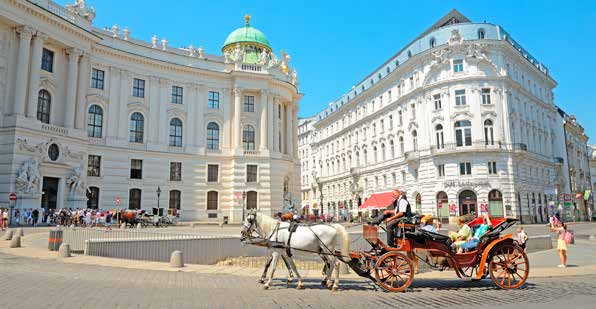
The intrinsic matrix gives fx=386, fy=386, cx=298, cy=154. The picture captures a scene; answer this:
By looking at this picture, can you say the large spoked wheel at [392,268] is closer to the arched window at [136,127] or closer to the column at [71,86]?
the column at [71,86]

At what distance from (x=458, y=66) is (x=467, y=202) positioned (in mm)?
17484

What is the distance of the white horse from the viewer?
1009 centimetres

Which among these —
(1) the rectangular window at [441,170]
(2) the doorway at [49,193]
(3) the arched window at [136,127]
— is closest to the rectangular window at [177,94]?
(3) the arched window at [136,127]

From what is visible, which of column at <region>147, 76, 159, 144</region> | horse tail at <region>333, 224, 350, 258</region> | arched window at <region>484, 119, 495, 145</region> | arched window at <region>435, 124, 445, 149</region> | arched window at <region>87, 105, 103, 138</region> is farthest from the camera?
arched window at <region>435, 124, 445, 149</region>

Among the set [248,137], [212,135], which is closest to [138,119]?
[212,135]

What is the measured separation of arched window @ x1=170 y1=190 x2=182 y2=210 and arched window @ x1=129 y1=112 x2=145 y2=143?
6910mm

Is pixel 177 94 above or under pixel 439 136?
above

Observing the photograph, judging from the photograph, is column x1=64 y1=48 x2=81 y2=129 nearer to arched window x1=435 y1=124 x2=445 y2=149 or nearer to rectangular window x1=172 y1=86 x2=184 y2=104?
rectangular window x1=172 y1=86 x2=184 y2=104

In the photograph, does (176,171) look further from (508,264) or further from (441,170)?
(508,264)

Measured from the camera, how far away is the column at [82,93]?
37.4 m

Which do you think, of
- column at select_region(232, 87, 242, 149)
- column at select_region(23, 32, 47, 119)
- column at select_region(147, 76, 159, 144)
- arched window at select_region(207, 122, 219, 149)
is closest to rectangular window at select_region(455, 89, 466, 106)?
column at select_region(232, 87, 242, 149)

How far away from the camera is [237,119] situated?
47688 mm

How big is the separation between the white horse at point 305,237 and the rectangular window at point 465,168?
4229cm

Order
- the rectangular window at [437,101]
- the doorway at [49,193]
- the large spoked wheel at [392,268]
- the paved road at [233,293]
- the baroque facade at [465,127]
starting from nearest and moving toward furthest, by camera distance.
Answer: the paved road at [233,293], the large spoked wheel at [392,268], the doorway at [49,193], the baroque facade at [465,127], the rectangular window at [437,101]
